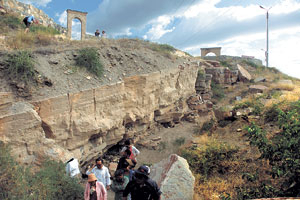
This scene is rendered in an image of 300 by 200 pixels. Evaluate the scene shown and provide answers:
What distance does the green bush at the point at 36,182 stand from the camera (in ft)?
12.3

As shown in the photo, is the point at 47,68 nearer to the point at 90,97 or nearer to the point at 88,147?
the point at 90,97

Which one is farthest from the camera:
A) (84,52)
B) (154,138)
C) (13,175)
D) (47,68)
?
(154,138)

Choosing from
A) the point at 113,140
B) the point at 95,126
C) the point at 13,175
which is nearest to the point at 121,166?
the point at 13,175

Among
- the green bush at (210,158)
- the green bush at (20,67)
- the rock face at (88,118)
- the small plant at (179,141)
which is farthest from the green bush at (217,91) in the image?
the green bush at (20,67)

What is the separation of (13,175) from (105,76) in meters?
4.42

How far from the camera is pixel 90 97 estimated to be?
663 cm

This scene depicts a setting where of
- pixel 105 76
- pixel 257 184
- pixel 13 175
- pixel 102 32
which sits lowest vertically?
pixel 257 184

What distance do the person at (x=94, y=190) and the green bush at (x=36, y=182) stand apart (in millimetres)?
1021

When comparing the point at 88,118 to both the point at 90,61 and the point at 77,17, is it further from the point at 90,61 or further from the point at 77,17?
the point at 77,17

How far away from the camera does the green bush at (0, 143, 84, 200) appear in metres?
3.75

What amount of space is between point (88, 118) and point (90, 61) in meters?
2.18

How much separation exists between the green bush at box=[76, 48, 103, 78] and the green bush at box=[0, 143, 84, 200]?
3.50 m

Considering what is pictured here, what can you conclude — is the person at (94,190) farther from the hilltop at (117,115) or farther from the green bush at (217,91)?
the green bush at (217,91)

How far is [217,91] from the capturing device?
1688 centimetres
